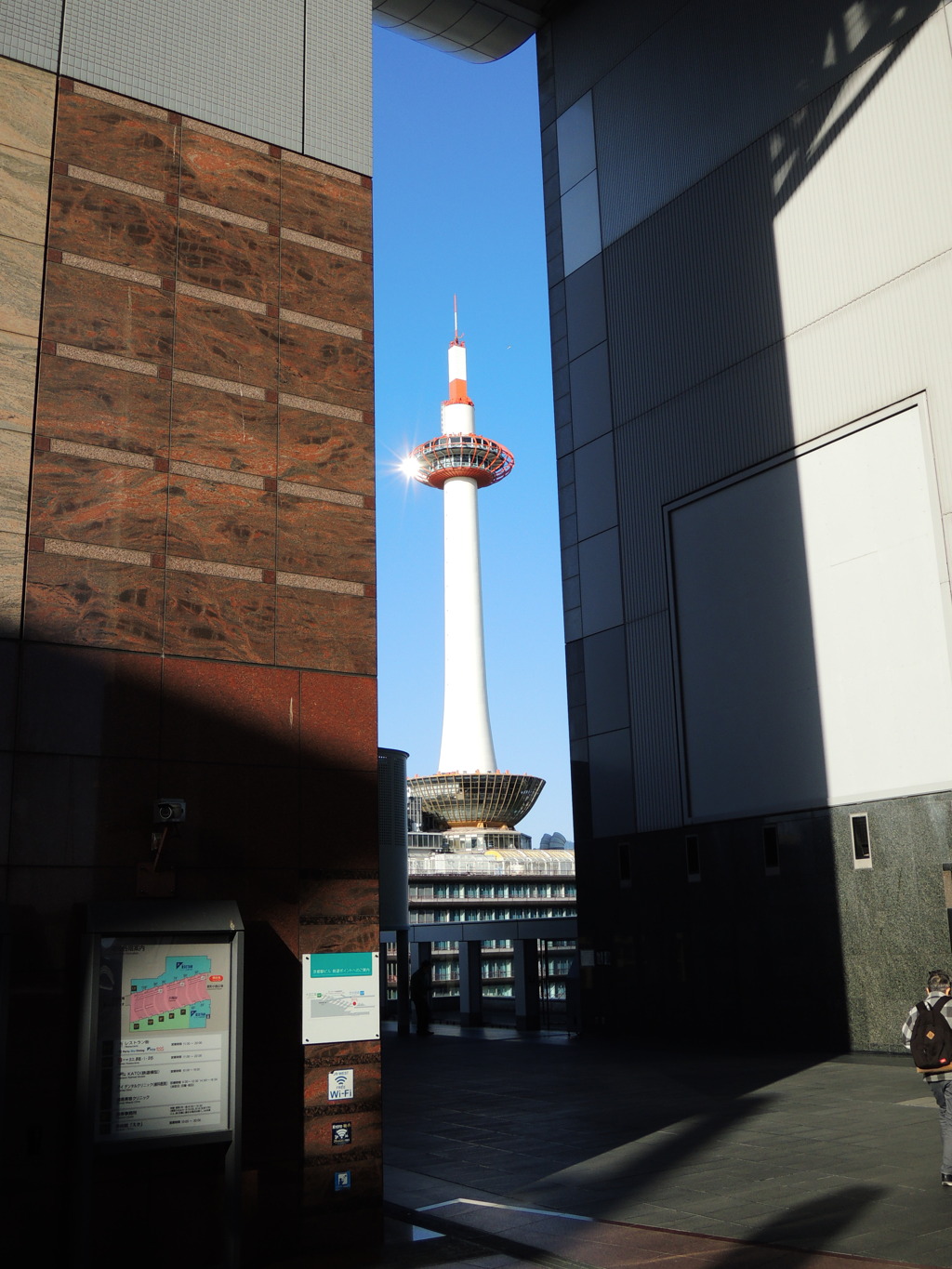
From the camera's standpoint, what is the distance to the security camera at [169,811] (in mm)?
10281

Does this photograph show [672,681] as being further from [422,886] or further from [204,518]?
[422,886]

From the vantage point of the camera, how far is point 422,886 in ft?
299

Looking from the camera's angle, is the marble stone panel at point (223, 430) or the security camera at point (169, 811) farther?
the marble stone panel at point (223, 430)

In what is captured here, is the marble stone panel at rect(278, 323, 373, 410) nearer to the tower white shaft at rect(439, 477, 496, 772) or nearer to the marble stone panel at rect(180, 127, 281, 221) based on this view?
the marble stone panel at rect(180, 127, 281, 221)

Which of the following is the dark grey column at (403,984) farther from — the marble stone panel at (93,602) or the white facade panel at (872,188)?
the marble stone panel at (93,602)

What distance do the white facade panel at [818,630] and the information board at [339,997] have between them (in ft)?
48.4

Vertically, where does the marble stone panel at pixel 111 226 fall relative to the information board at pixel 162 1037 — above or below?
above

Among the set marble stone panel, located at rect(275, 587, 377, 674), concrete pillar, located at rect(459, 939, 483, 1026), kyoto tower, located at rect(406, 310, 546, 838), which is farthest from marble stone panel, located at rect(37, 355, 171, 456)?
kyoto tower, located at rect(406, 310, 546, 838)

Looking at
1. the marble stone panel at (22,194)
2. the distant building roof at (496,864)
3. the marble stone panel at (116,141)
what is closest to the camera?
the marble stone panel at (22,194)

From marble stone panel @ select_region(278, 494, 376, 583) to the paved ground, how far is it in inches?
252

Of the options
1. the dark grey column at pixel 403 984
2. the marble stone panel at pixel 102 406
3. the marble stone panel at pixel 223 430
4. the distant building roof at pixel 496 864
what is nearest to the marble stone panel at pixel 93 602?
the marble stone panel at pixel 102 406

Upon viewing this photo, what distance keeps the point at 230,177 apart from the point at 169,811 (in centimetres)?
675

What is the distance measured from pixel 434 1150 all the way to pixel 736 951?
43.0 ft

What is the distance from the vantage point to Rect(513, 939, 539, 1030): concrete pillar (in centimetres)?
3216
